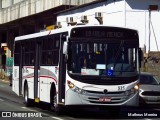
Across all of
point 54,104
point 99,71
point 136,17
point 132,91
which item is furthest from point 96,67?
point 136,17

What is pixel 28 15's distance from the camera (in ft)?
197

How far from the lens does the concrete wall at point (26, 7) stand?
5197cm

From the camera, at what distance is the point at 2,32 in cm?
8600

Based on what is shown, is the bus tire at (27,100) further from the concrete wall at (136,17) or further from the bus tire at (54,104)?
the concrete wall at (136,17)

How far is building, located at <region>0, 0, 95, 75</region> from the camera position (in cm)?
5238

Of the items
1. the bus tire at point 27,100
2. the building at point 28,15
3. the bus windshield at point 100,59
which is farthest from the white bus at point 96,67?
the building at point 28,15

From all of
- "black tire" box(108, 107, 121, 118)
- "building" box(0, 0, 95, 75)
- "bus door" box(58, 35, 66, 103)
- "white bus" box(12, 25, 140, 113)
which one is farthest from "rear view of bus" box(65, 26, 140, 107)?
"building" box(0, 0, 95, 75)

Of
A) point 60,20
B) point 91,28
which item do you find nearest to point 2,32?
point 60,20

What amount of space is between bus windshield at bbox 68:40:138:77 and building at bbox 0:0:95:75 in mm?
29572

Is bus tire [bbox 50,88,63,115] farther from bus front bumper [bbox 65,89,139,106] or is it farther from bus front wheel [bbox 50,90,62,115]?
bus front bumper [bbox 65,89,139,106]

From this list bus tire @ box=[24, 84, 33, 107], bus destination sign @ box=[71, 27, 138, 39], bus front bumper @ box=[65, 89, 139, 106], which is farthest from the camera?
bus tire @ box=[24, 84, 33, 107]

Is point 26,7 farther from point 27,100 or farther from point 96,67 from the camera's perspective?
point 96,67

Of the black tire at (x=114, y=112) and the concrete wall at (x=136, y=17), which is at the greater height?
the concrete wall at (x=136, y=17)

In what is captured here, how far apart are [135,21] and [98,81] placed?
22.2m
